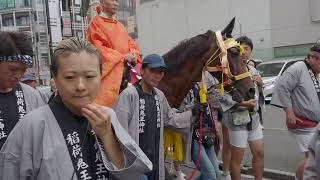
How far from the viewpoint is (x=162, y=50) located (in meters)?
34.0

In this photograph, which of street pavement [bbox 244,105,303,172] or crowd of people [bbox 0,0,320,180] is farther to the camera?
street pavement [bbox 244,105,303,172]

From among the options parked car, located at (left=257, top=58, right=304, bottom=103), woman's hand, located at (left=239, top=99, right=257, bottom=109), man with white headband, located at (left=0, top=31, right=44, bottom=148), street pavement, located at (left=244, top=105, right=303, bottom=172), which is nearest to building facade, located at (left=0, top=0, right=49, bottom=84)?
parked car, located at (left=257, top=58, right=304, bottom=103)

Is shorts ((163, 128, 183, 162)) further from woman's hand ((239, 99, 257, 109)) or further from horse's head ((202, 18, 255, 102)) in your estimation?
woman's hand ((239, 99, 257, 109))

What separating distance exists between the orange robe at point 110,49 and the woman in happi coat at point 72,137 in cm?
243

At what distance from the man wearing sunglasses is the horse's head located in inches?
24.1

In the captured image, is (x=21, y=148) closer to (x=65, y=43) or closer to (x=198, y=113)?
(x=65, y=43)

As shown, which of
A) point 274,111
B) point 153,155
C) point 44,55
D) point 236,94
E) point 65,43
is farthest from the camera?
point 44,55

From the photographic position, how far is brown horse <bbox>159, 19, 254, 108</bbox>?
16.2 feet

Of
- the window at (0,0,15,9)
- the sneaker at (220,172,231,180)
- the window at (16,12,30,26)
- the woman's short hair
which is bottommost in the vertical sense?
the sneaker at (220,172,231,180)

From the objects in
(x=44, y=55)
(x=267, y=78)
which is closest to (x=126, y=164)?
(x=267, y=78)

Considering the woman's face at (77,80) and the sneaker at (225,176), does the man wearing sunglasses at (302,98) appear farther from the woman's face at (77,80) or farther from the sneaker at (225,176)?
the woman's face at (77,80)

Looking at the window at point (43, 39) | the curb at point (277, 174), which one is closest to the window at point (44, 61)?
the window at point (43, 39)

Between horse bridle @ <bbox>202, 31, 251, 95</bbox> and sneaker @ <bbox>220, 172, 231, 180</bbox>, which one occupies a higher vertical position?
horse bridle @ <bbox>202, 31, 251, 95</bbox>

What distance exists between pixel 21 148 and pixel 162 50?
106ft
